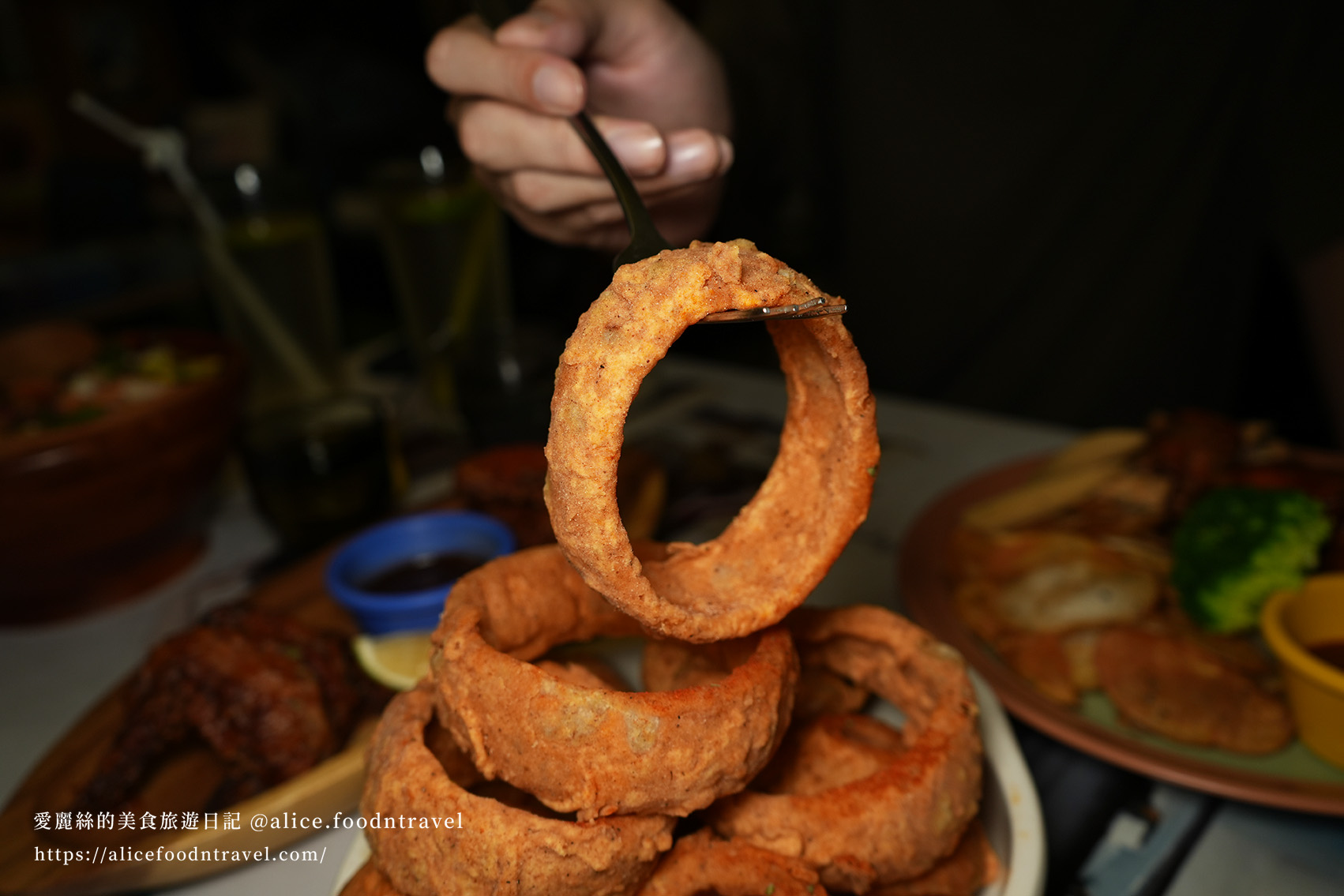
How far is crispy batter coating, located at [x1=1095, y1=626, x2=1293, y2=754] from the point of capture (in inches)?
50.3

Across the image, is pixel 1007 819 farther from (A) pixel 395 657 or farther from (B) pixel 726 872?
(A) pixel 395 657

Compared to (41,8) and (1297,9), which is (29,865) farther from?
(41,8)

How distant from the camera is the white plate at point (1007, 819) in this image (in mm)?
884

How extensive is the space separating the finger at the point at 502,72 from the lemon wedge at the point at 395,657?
0.92 meters

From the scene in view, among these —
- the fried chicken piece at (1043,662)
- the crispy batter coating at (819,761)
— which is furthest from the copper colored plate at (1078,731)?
the crispy batter coating at (819,761)

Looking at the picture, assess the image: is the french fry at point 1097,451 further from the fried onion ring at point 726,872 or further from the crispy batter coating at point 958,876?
the fried onion ring at point 726,872

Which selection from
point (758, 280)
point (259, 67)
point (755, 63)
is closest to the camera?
point (758, 280)

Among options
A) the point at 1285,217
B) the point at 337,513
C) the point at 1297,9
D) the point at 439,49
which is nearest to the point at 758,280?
the point at 439,49

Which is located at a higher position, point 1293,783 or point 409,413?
point 1293,783

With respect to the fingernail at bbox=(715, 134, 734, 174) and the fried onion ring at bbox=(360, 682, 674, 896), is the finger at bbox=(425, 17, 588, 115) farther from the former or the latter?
the fried onion ring at bbox=(360, 682, 674, 896)

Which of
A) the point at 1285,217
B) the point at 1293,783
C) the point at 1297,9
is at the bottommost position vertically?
the point at 1293,783

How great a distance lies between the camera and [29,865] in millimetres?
1128

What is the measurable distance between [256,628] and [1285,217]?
3.00 m

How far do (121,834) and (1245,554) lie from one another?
1884 millimetres
